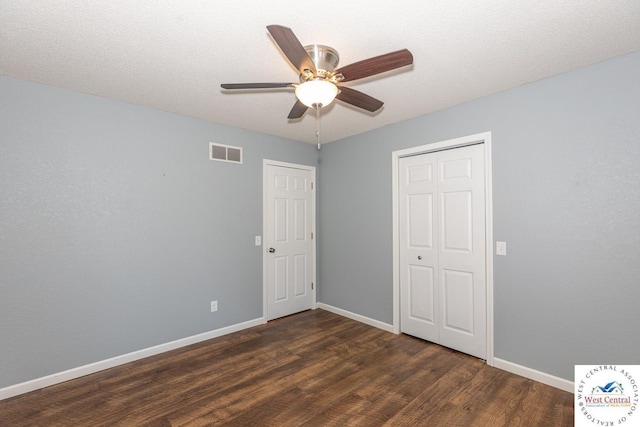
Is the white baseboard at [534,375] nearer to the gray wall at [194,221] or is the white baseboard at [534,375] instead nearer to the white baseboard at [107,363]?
the gray wall at [194,221]

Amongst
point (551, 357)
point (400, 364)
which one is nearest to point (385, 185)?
point (400, 364)

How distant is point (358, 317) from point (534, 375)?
77.2 inches

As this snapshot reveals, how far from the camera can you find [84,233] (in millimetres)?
2602

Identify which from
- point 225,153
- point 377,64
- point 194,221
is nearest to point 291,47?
point 377,64

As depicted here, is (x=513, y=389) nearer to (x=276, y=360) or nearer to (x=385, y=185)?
(x=276, y=360)

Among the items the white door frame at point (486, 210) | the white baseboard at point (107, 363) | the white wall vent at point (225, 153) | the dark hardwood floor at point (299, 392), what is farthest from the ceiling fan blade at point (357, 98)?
the white baseboard at point (107, 363)

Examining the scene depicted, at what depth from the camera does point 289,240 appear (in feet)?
13.7

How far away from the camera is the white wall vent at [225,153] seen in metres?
3.43

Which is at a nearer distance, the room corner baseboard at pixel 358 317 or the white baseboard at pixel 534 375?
the white baseboard at pixel 534 375

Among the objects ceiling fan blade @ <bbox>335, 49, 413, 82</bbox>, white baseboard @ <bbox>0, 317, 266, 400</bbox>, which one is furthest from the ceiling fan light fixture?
white baseboard @ <bbox>0, 317, 266, 400</bbox>

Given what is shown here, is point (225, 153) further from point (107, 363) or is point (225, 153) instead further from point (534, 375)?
point (534, 375)

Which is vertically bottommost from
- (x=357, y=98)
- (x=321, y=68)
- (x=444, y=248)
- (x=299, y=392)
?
(x=299, y=392)

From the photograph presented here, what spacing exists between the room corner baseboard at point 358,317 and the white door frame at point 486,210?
0.45 feet

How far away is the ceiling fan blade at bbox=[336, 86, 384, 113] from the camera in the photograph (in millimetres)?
1994
